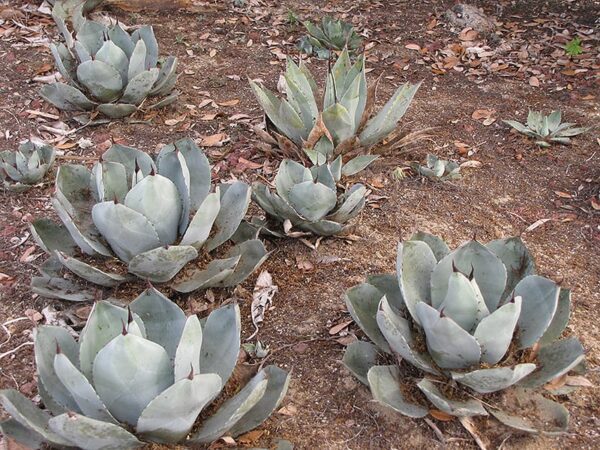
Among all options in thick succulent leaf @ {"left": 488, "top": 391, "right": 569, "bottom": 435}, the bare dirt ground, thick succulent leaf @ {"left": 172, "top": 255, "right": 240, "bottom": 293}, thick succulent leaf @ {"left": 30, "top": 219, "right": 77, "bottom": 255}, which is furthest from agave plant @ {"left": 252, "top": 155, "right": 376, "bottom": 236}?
thick succulent leaf @ {"left": 488, "top": 391, "right": 569, "bottom": 435}

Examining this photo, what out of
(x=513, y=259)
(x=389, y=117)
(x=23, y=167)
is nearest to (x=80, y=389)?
(x=513, y=259)

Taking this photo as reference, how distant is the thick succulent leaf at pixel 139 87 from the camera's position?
3.38 metres

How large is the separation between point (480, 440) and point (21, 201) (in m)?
2.20

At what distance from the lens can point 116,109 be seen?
11.5 feet

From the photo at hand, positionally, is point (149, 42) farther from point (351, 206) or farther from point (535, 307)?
point (535, 307)

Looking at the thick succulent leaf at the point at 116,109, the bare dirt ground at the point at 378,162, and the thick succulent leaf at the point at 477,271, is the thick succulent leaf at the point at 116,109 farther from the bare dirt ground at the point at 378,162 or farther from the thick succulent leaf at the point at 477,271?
the thick succulent leaf at the point at 477,271

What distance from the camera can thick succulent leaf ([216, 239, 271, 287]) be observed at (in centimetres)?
242

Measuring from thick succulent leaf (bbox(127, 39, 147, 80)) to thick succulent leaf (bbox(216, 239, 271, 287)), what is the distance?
4.56 feet

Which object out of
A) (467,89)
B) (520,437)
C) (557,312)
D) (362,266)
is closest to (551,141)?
(467,89)

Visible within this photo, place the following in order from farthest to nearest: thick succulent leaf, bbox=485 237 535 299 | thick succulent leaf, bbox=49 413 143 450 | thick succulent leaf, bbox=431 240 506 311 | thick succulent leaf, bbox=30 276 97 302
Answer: thick succulent leaf, bbox=30 276 97 302
thick succulent leaf, bbox=485 237 535 299
thick succulent leaf, bbox=431 240 506 311
thick succulent leaf, bbox=49 413 143 450

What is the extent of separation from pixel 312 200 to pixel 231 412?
3.29 feet

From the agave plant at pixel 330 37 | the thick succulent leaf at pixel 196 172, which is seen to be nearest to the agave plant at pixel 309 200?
the thick succulent leaf at pixel 196 172

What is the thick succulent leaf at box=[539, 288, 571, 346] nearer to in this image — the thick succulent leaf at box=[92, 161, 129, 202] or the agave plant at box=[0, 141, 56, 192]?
the thick succulent leaf at box=[92, 161, 129, 202]

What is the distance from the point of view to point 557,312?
6.77 feet
